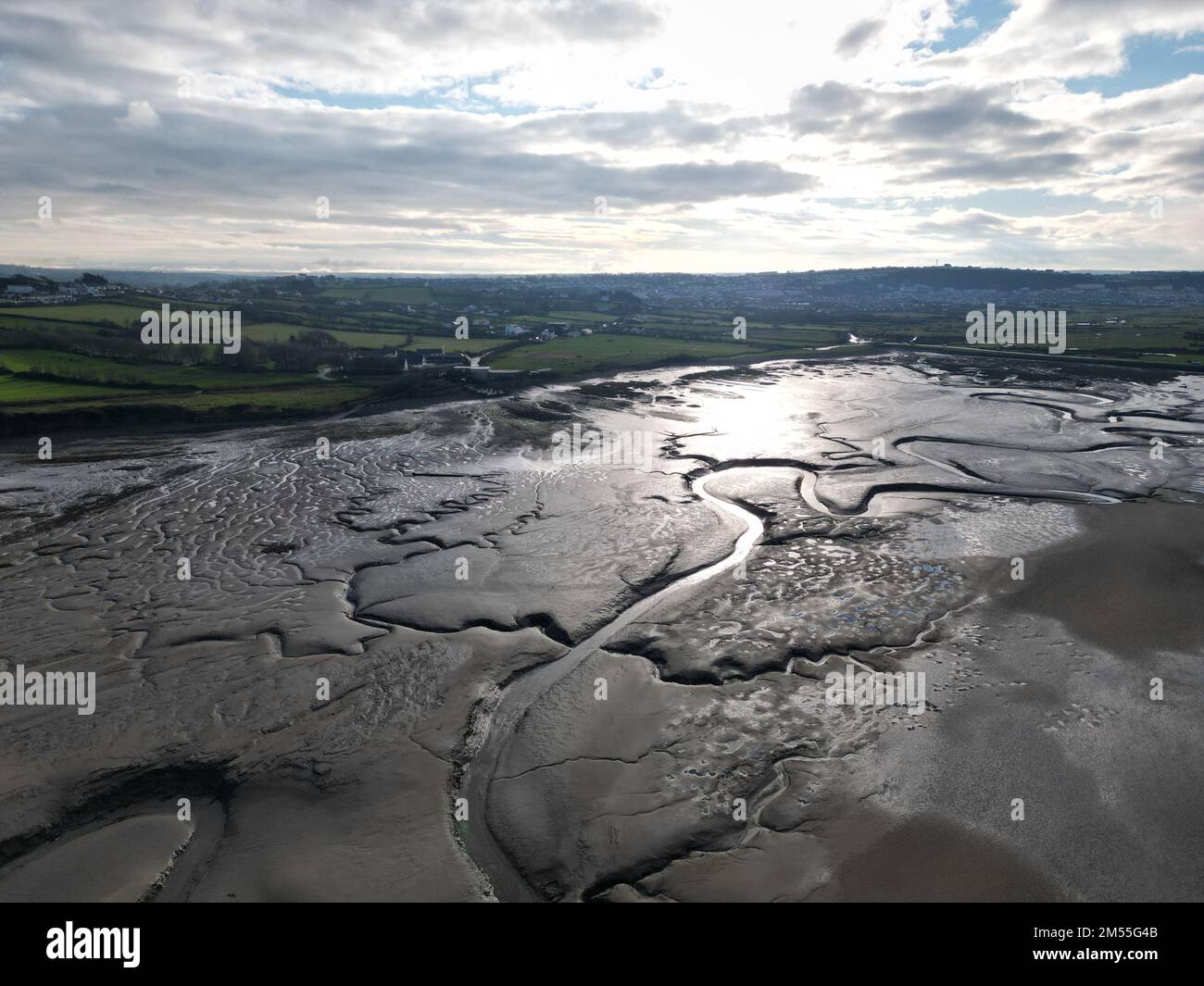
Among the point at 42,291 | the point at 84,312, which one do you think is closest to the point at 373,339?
the point at 84,312

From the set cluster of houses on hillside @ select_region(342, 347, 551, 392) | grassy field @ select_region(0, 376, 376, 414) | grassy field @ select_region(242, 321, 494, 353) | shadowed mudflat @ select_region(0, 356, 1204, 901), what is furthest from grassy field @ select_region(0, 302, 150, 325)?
shadowed mudflat @ select_region(0, 356, 1204, 901)

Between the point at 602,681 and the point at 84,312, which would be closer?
the point at 602,681

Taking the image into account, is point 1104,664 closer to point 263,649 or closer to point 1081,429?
point 263,649

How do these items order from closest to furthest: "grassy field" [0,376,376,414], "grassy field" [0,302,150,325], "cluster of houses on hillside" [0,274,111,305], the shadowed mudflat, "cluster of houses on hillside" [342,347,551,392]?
the shadowed mudflat
"grassy field" [0,376,376,414]
"cluster of houses on hillside" [342,347,551,392]
"grassy field" [0,302,150,325]
"cluster of houses on hillside" [0,274,111,305]

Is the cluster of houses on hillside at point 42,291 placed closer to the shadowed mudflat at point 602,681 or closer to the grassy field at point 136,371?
the grassy field at point 136,371

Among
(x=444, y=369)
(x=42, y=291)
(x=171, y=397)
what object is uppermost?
(x=42, y=291)

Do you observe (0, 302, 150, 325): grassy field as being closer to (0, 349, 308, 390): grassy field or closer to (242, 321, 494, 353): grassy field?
(242, 321, 494, 353): grassy field

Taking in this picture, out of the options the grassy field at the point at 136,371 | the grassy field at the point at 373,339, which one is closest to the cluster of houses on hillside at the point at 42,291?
the grassy field at the point at 373,339

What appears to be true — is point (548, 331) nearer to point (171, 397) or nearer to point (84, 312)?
point (84, 312)

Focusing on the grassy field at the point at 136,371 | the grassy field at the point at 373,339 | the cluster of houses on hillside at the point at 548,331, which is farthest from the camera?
the cluster of houses on hillside at the point at 548,331

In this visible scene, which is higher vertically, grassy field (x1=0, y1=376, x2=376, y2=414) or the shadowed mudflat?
grassy field (x1=0, y1=376, x2=376, y2=414)

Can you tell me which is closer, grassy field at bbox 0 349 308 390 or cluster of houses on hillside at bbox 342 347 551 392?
grassy field at bbox 0 349 308 390

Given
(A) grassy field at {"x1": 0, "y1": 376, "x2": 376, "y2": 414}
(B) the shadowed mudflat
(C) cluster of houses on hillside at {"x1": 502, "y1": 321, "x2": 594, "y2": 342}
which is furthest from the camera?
(C) cluster of houses on hillside at {"x1": 502, "y1": 321, "x2": 594, "y2": 342}
